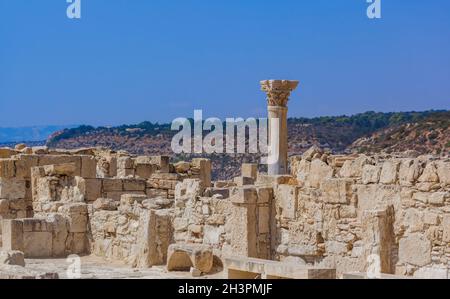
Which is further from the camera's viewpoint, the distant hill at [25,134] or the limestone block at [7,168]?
the distant hill at [25,134]

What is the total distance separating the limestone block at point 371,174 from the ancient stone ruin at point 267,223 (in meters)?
0.02

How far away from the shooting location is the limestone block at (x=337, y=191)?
11.5 meters

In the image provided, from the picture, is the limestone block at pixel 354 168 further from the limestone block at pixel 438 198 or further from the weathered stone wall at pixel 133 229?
the weathered stone wall at pixel 133 229

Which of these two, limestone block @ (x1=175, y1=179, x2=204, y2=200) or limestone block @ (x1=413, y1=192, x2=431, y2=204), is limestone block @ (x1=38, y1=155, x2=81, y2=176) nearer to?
limestone block @ (x1=175, y1=179, x2=204, y2=200)

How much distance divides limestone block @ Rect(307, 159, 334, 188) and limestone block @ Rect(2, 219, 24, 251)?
188 inches

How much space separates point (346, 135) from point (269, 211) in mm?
41875

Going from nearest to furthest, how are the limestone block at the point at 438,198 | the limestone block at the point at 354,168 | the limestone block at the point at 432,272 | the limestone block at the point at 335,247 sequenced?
1. the limestone block at the point at 432,272
2. the limestone block at the point at 438,198
3. the limestone block at the point at 335,247
4. the limestone block at the point at 354,168

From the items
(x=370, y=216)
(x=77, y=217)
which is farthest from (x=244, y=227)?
(x=77, y=217)

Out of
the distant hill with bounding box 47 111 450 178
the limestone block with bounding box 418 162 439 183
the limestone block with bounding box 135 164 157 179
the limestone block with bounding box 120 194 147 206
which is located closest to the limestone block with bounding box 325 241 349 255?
the limestone block with bounding box 418 162 439 183

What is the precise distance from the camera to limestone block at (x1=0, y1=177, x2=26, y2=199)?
18484 millimetres

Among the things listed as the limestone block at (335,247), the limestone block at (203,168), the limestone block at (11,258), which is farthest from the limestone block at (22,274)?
the limestone block at (203,168)

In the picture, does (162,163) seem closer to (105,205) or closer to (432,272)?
(105,205)

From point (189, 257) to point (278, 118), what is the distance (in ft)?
27.2
